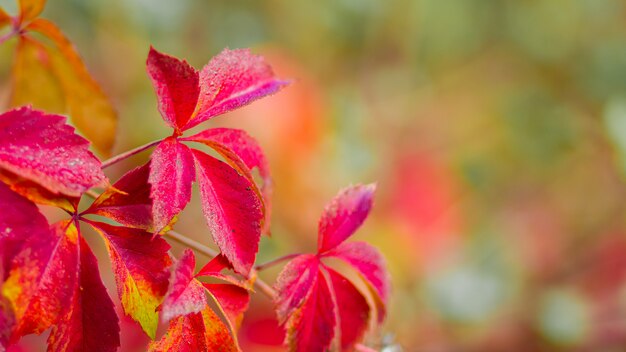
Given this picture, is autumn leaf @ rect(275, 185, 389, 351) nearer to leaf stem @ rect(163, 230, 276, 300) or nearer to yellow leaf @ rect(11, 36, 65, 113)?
leaf stem @ rect(163, 230, 276, 300)

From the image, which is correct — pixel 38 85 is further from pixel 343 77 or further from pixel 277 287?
pixel 343 77

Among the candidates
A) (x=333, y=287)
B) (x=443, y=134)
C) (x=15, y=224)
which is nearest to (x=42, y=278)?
(x=15, y=224)

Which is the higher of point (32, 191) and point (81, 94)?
point (81, 94)

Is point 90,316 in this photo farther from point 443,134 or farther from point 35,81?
point 443,134

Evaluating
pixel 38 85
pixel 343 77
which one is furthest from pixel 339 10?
pixel 38 85

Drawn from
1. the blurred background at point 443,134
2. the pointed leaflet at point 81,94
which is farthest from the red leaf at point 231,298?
the blurred background at point 443,134

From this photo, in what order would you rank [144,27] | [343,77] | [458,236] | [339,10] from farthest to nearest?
[343,77]
[339,10]
[458,236]
[144,27]

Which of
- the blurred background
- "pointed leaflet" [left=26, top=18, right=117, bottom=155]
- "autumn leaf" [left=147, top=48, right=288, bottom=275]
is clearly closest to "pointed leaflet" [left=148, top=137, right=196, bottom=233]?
"autumn leaf" [left=147, top=48, right=288, bottom=275]
